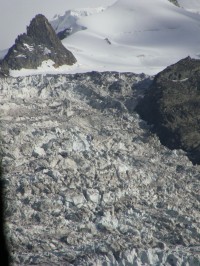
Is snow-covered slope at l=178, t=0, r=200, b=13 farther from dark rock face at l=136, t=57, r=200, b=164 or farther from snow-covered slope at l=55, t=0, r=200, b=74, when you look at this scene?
dark rock face at l=136, t=57, r=200, b=164

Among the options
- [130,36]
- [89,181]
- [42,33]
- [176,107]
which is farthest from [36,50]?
[89,181]

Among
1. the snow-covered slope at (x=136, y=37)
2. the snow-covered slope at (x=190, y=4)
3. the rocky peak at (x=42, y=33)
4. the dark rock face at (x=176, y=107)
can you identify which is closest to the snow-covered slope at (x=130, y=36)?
the snow-covered slope at (x=136, y=37)

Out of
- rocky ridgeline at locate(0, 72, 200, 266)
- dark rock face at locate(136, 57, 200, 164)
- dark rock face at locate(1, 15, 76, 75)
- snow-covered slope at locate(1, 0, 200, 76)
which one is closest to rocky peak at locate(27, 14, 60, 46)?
dark rock face at locate(1, 15, 76, 75)

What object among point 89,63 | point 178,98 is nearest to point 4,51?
point 89,63

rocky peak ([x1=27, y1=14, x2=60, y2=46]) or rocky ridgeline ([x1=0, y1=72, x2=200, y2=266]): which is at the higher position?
rocky peak ([x1=27, y1=14, x2=60, y2=46])

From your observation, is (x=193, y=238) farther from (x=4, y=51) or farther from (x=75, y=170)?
(x=4, y=51)

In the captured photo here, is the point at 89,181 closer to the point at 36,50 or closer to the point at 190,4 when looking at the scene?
the point at 36,50
